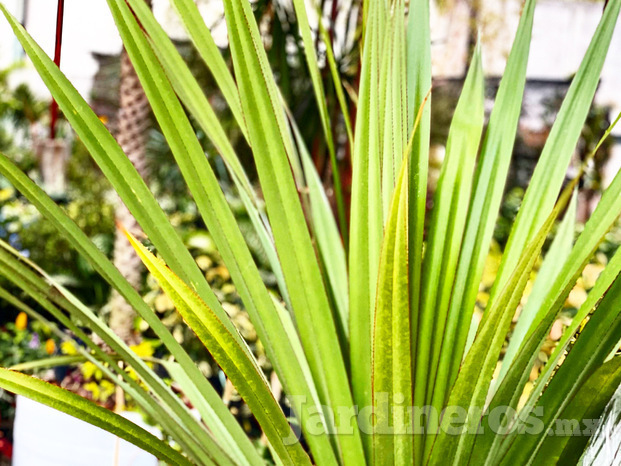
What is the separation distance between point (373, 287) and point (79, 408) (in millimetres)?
225

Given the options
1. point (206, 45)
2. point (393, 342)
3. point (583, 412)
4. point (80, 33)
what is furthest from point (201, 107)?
point (80, 33)

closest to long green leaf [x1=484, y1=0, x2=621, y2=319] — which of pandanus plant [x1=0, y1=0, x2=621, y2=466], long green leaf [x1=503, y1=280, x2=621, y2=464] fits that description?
pandanus plant [x1=0, y1=0, x2=621, y2=466]

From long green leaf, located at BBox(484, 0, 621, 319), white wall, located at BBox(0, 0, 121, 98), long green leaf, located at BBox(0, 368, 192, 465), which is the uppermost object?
white wall, located at BBox(0, 0, 121, 98)

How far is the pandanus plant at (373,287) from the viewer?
1.27 feet

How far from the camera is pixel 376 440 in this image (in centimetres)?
40

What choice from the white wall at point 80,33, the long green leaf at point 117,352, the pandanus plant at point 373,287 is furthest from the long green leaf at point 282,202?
the white wall at point 80,33

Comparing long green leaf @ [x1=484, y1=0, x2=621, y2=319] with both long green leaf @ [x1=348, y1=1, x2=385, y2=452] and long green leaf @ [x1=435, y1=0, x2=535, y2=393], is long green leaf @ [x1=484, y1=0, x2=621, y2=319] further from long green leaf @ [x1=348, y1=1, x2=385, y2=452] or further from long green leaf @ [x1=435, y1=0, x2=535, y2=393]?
long green leaf @ [x1=348, y1=1, x2=385, y2=452]

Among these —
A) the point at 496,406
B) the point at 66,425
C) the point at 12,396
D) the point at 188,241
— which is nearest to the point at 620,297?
the point at 496,406

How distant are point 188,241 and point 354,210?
5.70 ft

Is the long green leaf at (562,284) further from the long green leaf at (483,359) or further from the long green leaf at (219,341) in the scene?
the long green leaf at (219,341)

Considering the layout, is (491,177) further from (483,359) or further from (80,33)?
(80,33)

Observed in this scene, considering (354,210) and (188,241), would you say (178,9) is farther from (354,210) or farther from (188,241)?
(188,241)

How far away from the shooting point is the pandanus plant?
15.3 inches

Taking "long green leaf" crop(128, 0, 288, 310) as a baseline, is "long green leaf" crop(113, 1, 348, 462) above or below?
below
